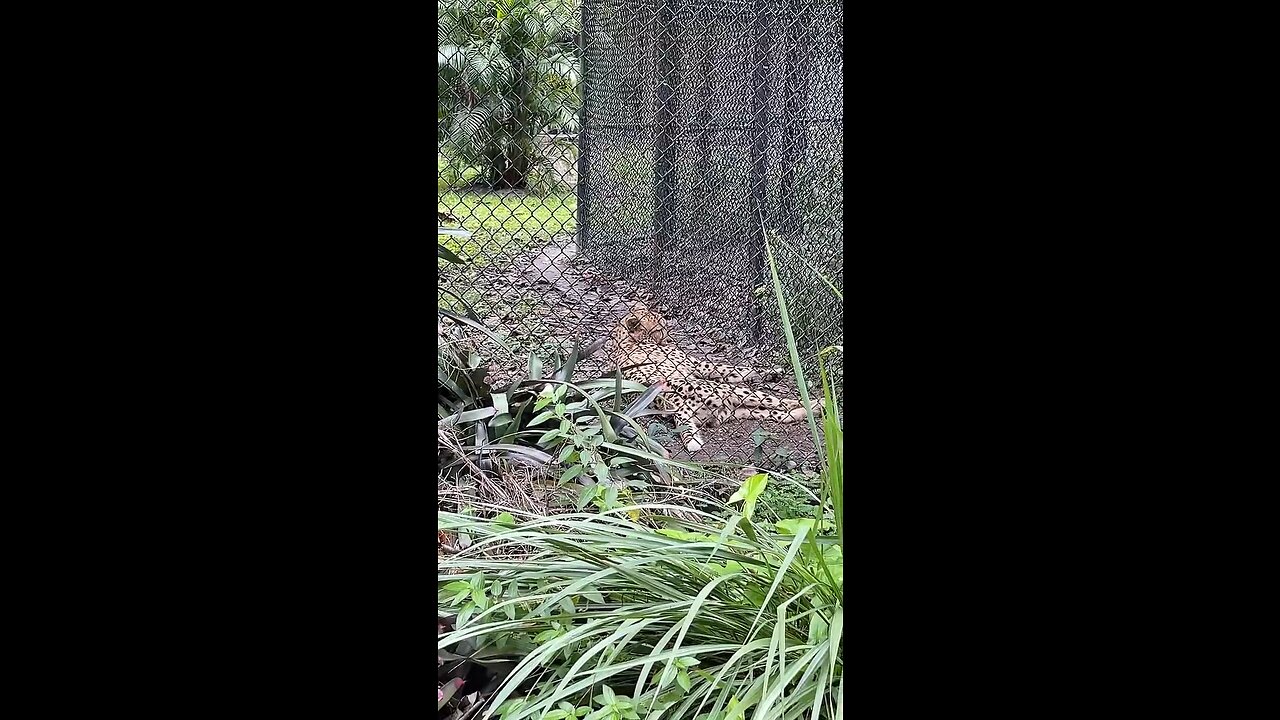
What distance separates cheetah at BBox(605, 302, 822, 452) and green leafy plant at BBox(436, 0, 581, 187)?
0.65m

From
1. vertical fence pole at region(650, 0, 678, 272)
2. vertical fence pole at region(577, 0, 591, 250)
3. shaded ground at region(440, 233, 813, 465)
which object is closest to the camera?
shaded ground at region(440, 233, 813, 465)

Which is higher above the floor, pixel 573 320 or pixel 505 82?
pixel 505 82

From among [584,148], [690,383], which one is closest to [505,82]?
[584,148]

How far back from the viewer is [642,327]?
11.4ft

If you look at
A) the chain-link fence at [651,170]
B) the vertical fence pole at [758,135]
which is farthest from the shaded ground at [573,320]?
the vertical fence pole at [758,135]

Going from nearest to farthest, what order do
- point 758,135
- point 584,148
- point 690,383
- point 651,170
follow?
point 758,135 < point 690,383 < point 651,170 < point 584,148

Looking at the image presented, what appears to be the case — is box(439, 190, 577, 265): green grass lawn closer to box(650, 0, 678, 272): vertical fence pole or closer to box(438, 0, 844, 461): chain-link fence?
box(438, 0, 844, 461): chain-link fence

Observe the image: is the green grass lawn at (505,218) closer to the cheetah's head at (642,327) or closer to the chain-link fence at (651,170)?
the chain-link fence at (651,170)

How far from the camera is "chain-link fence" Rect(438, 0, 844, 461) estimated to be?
309 cm

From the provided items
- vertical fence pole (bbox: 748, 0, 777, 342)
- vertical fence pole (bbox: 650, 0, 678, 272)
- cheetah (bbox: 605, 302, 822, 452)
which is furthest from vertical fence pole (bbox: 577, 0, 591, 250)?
vertical fence pole (bbox: 748, 0, 777, 342)

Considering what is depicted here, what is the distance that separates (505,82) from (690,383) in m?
1.10

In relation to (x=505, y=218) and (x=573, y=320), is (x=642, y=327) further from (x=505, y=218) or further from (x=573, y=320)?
(x=505, y=218)

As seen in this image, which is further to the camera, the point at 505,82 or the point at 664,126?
the point at 664,126
